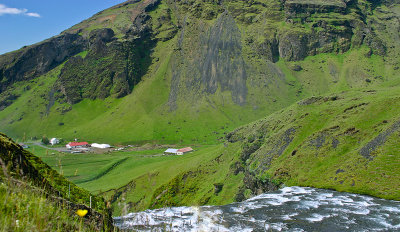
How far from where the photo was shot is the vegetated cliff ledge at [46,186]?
688cm

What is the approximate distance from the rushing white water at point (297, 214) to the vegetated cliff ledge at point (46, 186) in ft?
21.9

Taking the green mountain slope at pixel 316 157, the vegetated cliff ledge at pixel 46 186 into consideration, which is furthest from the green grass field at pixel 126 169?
the vegetated cliff ledge at pixel 46 186

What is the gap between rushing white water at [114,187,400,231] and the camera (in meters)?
18.2

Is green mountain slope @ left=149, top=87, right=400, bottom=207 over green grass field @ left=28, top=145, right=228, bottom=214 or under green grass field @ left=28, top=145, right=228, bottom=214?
over

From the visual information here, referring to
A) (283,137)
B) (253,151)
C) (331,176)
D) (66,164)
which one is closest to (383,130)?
(331,176)

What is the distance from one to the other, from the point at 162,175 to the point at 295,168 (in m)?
41.2

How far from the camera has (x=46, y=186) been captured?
8609 millimetres

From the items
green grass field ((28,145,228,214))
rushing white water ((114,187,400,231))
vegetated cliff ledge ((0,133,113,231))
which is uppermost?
vegetated cliff ledge ((0,133,113,231))

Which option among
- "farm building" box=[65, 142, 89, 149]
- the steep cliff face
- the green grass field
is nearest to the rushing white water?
the steep cliff face

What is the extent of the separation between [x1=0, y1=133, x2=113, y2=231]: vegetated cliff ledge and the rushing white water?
6.69m

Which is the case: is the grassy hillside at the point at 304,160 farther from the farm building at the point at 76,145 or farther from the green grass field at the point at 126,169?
the farm building at the point at 76,145

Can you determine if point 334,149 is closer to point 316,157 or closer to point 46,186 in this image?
point 316,157

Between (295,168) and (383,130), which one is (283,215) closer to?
(295,168)

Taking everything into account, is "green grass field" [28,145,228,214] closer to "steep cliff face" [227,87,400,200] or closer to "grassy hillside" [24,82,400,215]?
"grassy hillside" [24,82,400,215]
